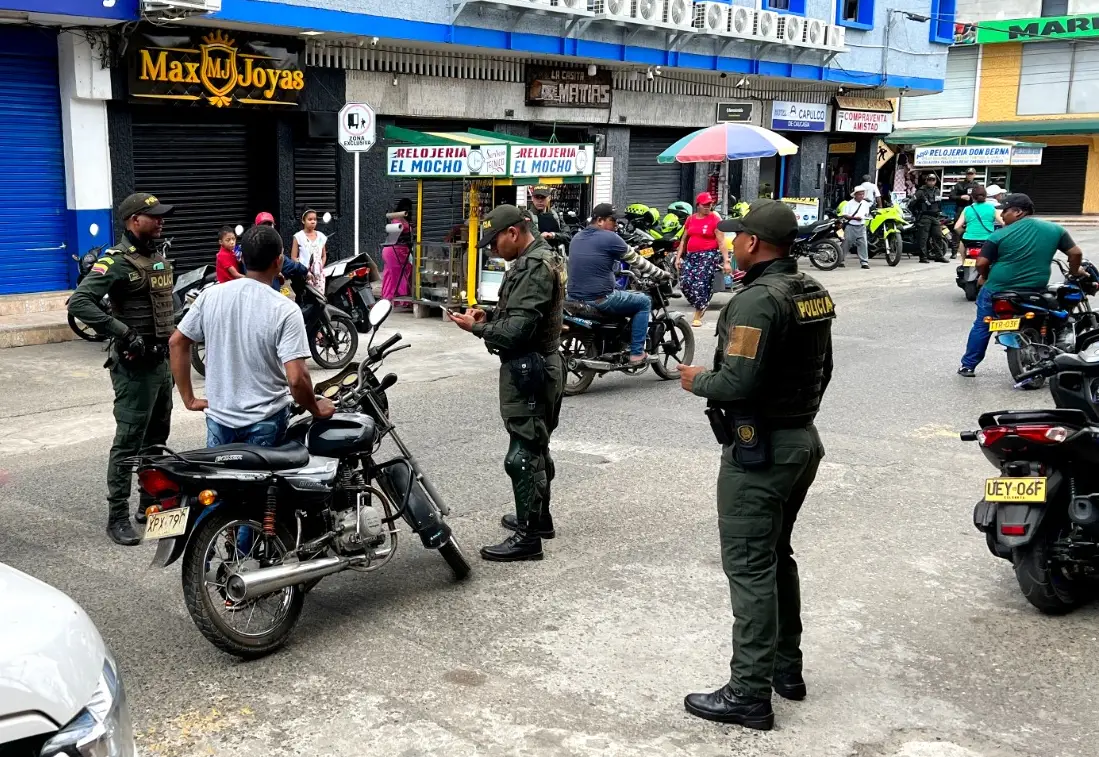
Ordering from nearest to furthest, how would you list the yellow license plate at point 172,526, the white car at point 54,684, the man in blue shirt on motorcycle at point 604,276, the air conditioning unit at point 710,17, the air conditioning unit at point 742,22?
the white car at point 54,684 → the yellow license plate at point 172,526 → the man in blue shirt on motorcycle at point 604,276 → the air conditioning unit at point 710,17 → the air conditioning unit at point 742,22

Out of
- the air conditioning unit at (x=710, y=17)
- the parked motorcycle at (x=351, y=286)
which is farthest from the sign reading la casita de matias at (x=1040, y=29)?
the parked motorcycle at (x=351, y=286)

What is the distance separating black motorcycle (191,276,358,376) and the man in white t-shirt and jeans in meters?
6.45

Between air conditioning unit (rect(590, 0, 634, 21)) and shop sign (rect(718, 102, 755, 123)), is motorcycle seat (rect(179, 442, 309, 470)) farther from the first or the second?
air conditioning unit (rect(590, 0, 634, 21))

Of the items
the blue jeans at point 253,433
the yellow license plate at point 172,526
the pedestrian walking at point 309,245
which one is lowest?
the yellow license plate at point 172,526

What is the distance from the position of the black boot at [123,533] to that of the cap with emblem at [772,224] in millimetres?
3845

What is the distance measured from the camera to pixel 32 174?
1382 centimetres

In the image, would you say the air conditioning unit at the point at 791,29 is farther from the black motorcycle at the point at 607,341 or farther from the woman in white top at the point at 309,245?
the black motorcycle at the point at 607,341

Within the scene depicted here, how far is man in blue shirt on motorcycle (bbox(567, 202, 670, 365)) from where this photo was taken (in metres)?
10.3

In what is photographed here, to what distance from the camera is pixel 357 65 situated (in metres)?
17.2

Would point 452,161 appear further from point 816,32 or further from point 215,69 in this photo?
point 816,32

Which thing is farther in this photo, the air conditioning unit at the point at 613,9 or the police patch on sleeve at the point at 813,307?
the air conditioning unit at the point at 613,9

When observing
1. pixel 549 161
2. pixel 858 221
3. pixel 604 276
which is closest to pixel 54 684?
pixel 604 276

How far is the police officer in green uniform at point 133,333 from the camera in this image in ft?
20.8

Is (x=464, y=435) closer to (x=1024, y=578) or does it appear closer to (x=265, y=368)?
(x=265, y=368)
